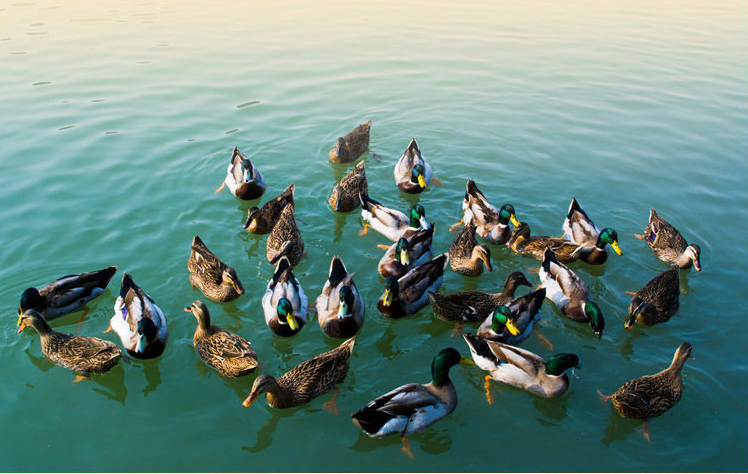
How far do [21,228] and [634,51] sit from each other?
69.9ft

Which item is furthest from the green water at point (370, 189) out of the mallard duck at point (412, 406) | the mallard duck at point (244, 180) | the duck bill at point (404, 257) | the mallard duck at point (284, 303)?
the duck bill at point (404, 257)

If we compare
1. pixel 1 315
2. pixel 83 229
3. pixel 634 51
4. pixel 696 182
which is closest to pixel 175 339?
pixel 1 315

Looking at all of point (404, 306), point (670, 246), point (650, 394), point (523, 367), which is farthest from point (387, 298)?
point (670, 246)

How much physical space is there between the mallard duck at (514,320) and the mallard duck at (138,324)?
4.58 metres

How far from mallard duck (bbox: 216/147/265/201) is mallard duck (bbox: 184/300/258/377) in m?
4.02

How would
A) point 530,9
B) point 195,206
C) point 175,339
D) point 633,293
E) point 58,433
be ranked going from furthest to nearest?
point 530,9 < point 195,206 < point 633,293 < point 175,339 < point 58,433

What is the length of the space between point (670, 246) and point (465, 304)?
4.11 meters

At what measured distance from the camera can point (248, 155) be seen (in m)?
13.4

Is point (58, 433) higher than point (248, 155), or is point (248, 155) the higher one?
point (248, 155)

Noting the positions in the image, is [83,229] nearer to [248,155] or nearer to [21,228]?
[21,228]

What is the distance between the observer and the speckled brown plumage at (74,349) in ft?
23.4

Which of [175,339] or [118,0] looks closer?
[175,339]

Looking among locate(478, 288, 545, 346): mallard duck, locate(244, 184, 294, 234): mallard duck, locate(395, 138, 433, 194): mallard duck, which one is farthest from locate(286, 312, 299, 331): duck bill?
locate(395, 138, 433, 194): mallard duck

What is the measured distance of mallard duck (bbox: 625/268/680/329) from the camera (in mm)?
8000
